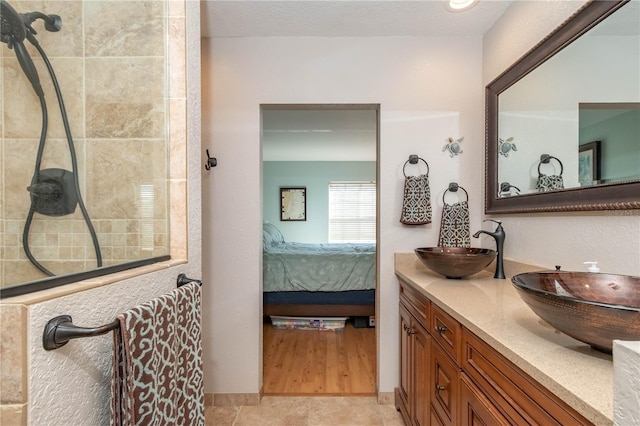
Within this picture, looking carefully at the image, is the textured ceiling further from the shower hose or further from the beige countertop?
the beige countertop

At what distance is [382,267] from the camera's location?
205 cm

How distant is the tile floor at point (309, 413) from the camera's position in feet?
6.11

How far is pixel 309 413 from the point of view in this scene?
1.94 m

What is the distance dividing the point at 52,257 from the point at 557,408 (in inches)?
47.6

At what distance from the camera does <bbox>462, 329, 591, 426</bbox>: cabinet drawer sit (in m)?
0.63

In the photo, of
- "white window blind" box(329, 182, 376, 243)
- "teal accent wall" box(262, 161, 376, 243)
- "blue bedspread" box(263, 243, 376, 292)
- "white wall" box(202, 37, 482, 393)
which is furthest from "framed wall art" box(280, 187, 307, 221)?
"white wall" box(202, 37, 482, 393)

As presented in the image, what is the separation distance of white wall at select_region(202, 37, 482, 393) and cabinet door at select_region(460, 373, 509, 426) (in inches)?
39.8

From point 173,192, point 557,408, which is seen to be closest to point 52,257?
point 173,192

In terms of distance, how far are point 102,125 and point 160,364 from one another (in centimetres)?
76

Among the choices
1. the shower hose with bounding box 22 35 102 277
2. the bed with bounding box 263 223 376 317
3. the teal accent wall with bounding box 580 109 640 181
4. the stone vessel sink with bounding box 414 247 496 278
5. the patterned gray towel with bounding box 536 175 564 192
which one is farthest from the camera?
the bed with bounding box 263 223 376 317

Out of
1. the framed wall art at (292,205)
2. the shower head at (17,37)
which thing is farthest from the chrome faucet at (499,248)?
the framed wall art at (292,205)

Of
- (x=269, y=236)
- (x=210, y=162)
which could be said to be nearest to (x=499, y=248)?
(x=210, y=162)

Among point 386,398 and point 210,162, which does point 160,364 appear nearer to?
point 210,162

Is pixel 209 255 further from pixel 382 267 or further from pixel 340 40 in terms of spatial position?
pixel 340 40
